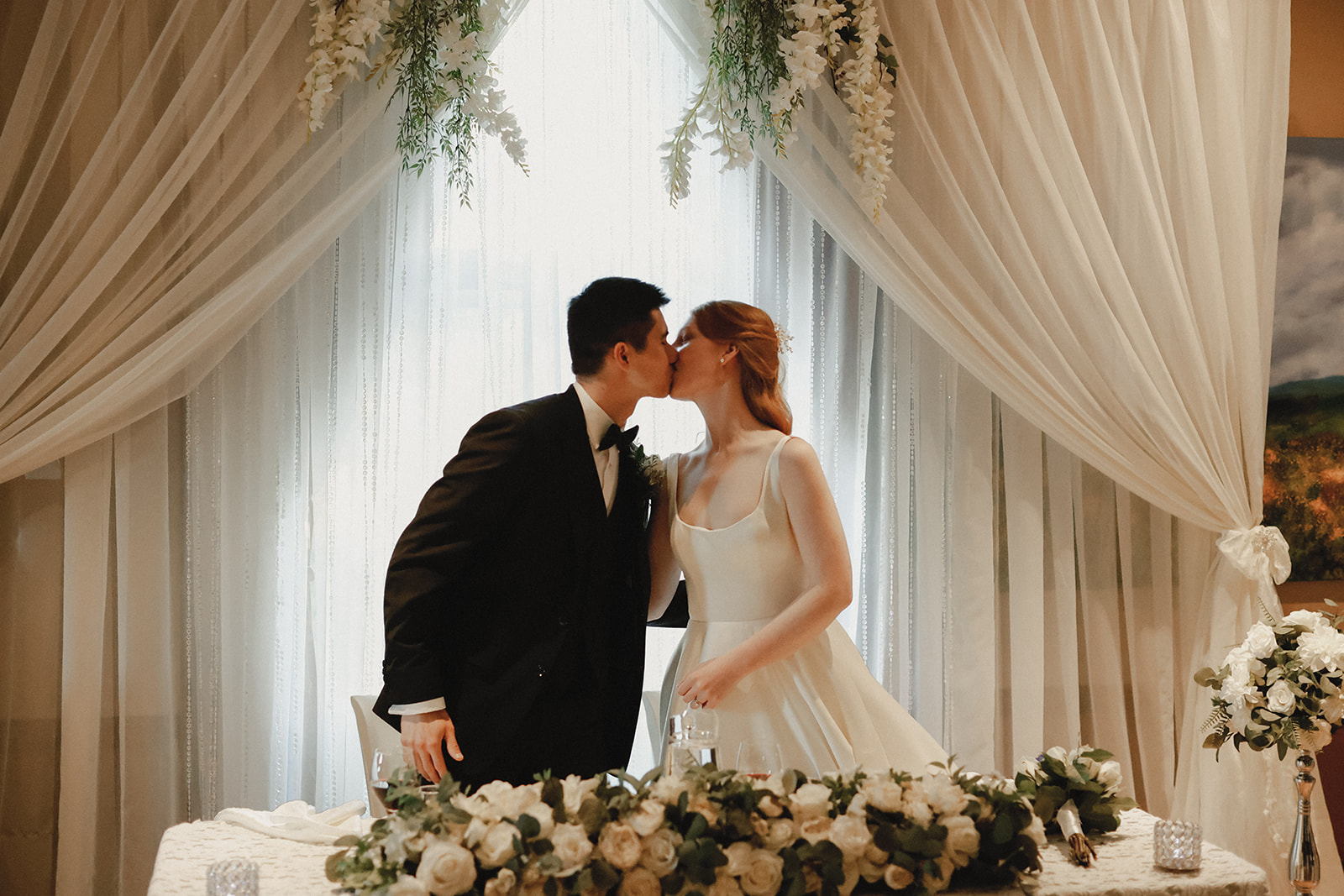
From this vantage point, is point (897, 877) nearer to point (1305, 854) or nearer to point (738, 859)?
point (738, 859)

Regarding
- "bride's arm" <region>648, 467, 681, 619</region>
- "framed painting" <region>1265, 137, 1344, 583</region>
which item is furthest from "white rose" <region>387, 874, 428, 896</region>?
"framed painting" <region>1265, 137, 1344, 583</region>

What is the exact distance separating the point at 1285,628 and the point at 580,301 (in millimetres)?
1874

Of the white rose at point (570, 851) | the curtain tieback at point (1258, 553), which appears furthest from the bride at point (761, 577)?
the curtain tieback at point (1258, 553)

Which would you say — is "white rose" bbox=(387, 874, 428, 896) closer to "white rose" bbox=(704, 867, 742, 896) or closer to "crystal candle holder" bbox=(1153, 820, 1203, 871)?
"white rose" bbox=(704, 867, 742, 896)

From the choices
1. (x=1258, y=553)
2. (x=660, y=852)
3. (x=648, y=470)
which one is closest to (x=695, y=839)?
(x=660, y=852)

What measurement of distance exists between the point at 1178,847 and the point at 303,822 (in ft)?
4.75

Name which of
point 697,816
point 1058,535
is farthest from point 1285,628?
point 697,816

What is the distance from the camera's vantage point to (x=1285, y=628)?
2695 millimetres

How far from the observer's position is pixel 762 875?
1.52 metres

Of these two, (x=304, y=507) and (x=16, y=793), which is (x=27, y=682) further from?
(x=304, y=507)

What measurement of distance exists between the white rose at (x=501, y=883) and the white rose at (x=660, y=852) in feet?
0.59

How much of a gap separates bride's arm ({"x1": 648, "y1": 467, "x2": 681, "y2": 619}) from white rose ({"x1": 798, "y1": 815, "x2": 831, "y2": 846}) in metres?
1.14

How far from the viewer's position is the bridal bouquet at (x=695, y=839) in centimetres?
149

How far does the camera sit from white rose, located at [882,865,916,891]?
157 centimetres
